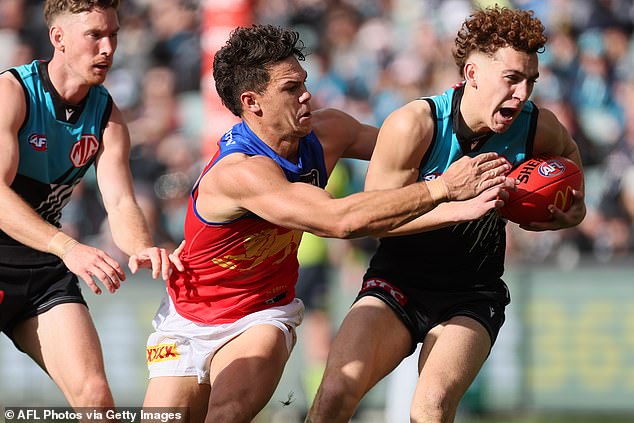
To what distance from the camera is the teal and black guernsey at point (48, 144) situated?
6.17 metres

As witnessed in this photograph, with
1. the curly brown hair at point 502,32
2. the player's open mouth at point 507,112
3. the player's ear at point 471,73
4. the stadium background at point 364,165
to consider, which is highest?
the curly brown hair at point 502,32

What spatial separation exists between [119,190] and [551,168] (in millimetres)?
2417

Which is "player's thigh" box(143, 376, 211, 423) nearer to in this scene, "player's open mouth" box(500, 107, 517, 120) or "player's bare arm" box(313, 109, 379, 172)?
"player's bare arm" box(313, 109, 379, 172)

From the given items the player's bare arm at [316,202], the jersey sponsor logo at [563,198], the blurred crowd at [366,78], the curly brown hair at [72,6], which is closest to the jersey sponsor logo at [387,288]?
the player's bare arm at [316,202]

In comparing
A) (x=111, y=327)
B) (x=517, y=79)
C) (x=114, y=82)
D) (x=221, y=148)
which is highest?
(x=517, y=79)

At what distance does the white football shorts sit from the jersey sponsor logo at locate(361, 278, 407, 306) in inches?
17.3

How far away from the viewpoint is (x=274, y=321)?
5.76 meters

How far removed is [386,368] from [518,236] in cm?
608

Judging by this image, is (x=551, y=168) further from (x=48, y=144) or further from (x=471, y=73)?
(x=48, y=144)

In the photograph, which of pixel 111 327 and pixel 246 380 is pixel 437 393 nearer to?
pixel 246 380

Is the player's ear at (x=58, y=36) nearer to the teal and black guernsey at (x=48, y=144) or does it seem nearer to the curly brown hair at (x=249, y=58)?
the teal and black guernsey at (x=48, y=144)

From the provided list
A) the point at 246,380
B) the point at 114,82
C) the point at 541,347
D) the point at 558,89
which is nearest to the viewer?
the point at 246,380

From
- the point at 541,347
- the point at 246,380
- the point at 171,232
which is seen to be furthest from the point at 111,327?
the point at 246,380

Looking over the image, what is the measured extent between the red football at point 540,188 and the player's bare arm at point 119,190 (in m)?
2.02
